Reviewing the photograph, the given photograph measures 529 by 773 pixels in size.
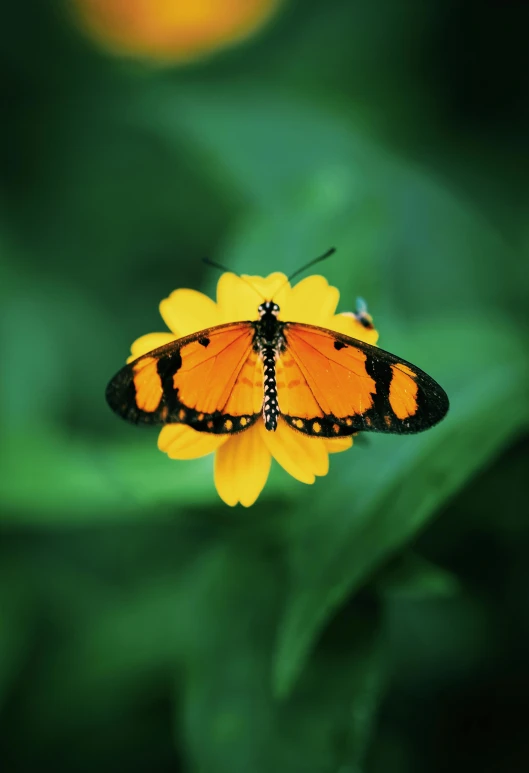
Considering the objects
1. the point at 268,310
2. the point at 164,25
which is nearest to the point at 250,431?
the point at 268,310

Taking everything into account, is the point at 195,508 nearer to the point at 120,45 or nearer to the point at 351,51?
the point at 351,51

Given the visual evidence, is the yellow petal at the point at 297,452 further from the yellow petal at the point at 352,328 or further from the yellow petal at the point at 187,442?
the yellow petal at the point at 352,328

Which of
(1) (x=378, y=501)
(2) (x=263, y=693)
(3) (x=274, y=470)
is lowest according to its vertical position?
(2) (x=263, y=693)

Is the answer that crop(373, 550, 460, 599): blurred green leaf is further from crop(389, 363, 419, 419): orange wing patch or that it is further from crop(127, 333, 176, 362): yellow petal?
crop(127, 333, 176, 362): yellow petal

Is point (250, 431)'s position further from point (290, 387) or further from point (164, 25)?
point (164, 25)

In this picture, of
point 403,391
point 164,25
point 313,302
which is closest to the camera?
point 403,391
